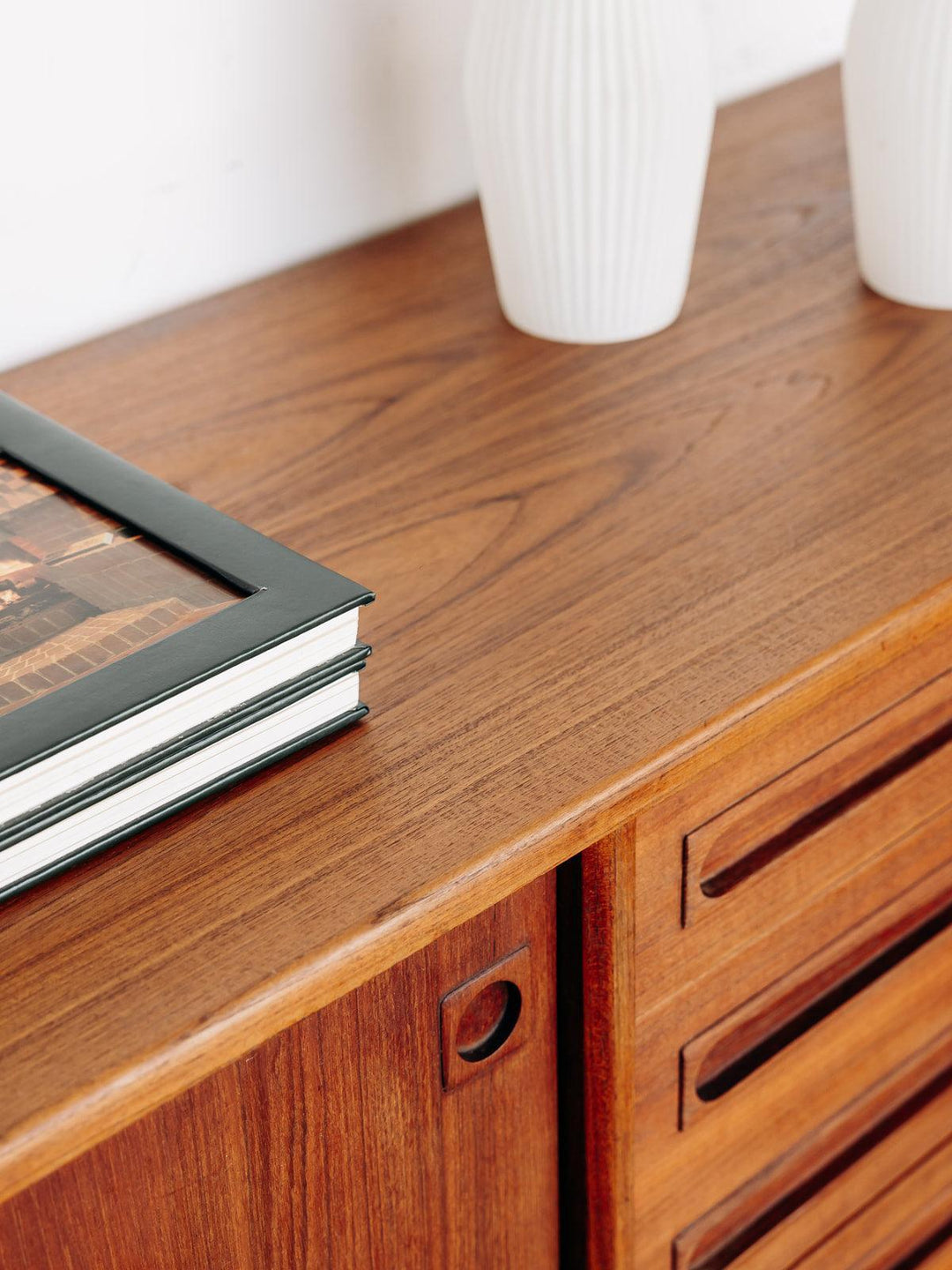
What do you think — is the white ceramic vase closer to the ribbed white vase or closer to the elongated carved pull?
the ribbed white vase

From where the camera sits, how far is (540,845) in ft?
1.67

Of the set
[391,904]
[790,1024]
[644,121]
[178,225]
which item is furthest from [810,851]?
[178,225]

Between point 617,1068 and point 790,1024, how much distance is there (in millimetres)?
137

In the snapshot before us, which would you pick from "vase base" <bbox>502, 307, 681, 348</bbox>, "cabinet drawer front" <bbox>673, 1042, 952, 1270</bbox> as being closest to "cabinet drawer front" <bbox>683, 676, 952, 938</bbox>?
"cabinet drawer front" <bbox>673, 1042, 952, 1270</bbox>

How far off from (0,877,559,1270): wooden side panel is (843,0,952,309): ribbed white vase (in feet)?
1.52

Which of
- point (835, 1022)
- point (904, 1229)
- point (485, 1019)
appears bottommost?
point (904, 1229)

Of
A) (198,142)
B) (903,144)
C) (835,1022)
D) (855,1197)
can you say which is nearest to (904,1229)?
(855,1197)

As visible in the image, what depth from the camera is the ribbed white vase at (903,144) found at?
79 centimetres

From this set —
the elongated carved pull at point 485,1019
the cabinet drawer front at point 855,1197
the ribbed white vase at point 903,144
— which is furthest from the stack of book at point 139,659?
the ribbed white vase at point 903,144

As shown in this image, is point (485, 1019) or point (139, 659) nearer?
point (139, 659)

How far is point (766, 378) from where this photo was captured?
796mm

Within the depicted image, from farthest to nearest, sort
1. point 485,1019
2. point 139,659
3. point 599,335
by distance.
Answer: point 599,335 < point 485,1019 < point 139,659

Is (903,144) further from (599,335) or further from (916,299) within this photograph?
(599,335)

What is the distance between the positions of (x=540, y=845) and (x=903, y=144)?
1.65ft
